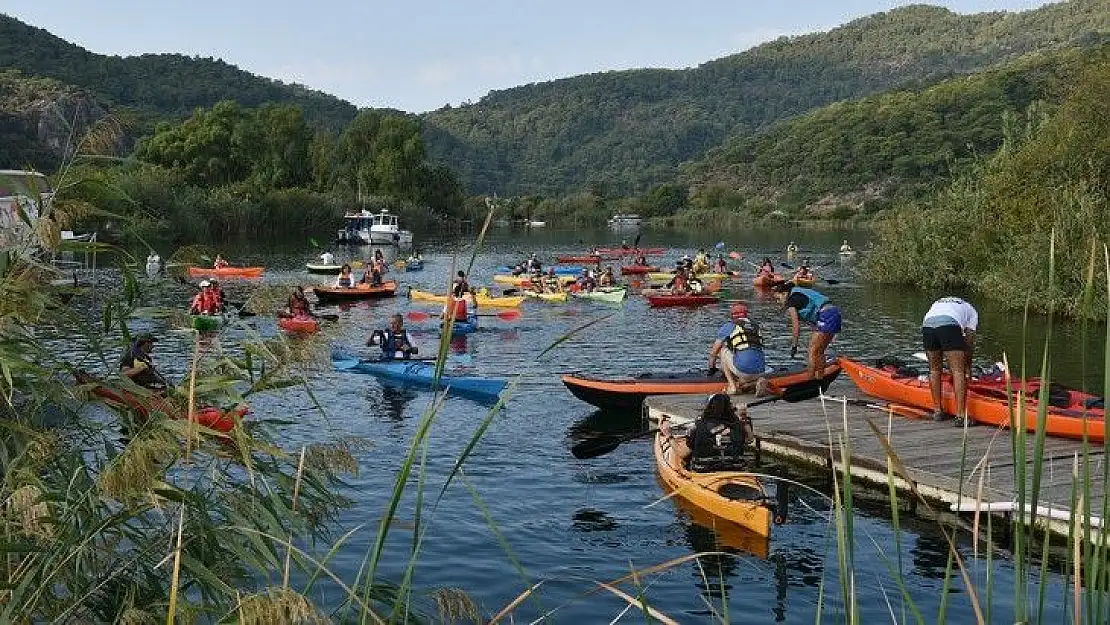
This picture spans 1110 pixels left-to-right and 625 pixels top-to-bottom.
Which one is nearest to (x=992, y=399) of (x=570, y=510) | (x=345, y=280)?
(x=570, y=510)

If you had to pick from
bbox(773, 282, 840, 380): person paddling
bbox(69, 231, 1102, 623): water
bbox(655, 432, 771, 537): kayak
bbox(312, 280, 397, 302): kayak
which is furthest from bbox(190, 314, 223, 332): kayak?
bbox(312, 280, 397, 302): kayak

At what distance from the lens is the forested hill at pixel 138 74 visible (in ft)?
454

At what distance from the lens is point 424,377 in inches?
848

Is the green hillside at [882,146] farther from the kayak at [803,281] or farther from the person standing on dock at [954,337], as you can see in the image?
the person standing on dock at [954,337]

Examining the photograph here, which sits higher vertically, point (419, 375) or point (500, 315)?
point (500, 315)

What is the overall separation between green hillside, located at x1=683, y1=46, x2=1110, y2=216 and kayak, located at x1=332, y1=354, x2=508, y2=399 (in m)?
103

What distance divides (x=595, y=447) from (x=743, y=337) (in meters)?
3.07

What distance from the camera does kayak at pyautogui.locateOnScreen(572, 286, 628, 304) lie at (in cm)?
3825

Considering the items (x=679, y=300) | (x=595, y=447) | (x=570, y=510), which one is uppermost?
(x=679, y=300)

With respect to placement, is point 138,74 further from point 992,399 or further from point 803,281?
point 992,399

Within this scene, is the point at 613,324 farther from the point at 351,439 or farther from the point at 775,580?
the point at 351,439

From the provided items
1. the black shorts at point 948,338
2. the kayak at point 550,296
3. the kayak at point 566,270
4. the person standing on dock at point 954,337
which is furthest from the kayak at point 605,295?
the black shorts at point 948,338

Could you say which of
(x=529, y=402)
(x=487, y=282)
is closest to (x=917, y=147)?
(x=487, y=282)

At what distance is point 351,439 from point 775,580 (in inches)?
273
